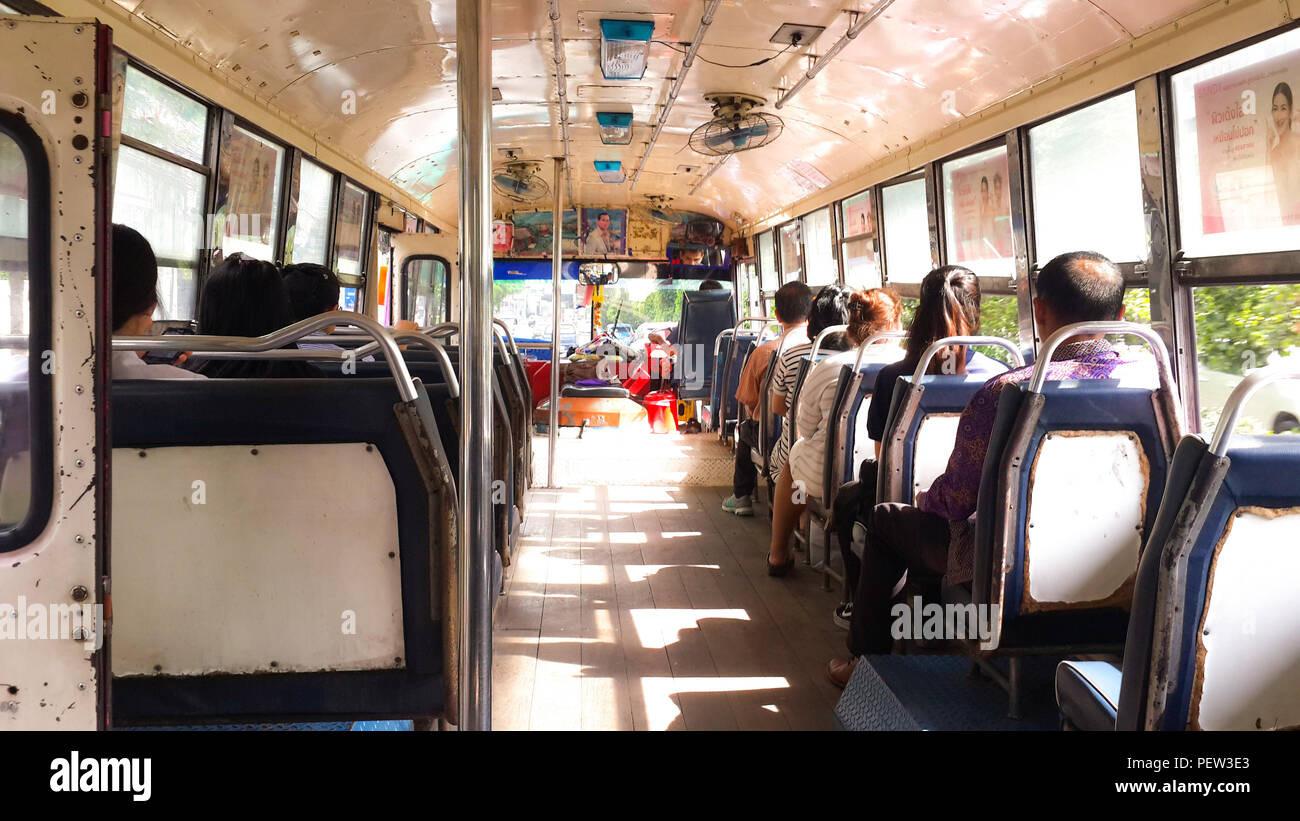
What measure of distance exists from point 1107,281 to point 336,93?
4.61 metres

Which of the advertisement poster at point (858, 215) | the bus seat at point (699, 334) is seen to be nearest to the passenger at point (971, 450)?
the advertisement poster at point (858, 215)

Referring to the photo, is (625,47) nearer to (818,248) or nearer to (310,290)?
(310,290)

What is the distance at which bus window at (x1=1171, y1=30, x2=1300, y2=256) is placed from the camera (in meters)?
3.06

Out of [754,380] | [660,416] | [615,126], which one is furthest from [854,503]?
[660,416]

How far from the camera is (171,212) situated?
4207mm

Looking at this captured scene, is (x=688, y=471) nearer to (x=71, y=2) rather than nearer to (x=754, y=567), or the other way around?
(x=754, y=567)

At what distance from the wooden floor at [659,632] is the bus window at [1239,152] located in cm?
203

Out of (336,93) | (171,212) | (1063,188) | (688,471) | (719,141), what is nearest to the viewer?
(171,212)

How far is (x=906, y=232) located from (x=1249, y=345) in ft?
11.8

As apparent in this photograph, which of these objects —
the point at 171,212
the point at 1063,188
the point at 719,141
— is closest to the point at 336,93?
the point at 171,212

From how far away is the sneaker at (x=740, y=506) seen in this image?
5.90 meters

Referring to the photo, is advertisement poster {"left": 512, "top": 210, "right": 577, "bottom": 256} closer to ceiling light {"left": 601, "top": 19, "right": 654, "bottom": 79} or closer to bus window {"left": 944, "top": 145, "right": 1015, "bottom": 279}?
ceiling light {"left": 601, "top": 19, "right": 654, "bottom": 79}

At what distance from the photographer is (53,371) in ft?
5.17

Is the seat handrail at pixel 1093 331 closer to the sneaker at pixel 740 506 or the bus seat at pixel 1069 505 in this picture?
the bus seat at pixel 1069 505
